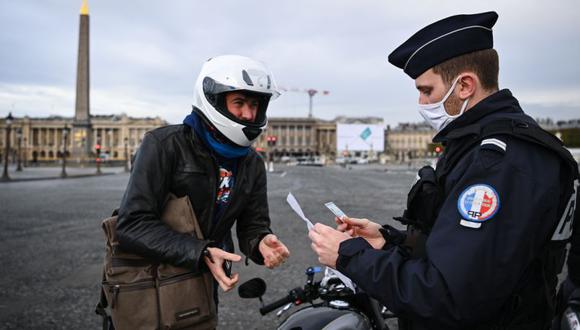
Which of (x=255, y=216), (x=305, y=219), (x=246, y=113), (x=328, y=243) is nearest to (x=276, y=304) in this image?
(x=255, y=216)

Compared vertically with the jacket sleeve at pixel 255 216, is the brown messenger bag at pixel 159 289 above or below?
below

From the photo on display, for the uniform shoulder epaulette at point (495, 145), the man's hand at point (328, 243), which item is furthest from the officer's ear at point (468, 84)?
the man's hand at point (328, 243)

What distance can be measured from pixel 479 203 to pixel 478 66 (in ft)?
1.63

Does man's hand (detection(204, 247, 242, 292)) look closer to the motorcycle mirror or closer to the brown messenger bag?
Answer: the brown messenger bag

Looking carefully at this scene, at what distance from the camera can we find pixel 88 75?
45.5 meters

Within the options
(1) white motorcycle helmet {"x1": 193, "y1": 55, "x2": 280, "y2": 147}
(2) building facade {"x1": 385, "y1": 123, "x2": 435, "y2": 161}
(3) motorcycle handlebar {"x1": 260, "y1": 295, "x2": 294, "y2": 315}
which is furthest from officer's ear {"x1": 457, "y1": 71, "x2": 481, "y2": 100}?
(2) building facade {"x1": 385, "y1": 123, "x2": 435, "y2": 161}

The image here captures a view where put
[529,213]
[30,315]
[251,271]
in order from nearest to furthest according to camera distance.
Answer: [529,213]
[30,315]
[251,271]

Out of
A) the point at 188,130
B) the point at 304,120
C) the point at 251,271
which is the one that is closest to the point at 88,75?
the point at 251,271

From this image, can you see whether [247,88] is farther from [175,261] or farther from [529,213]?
[529,213]

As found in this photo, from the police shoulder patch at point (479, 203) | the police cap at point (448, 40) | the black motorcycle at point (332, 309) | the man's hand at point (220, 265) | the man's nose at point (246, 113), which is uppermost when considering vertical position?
the police cap at point (448, 40)

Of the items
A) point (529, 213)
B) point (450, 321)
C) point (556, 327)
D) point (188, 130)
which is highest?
point (188, 130)

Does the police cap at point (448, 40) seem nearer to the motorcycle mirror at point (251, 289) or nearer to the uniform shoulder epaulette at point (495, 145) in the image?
the uniform shoulder epaulette at point (495, 145)

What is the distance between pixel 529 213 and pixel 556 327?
99 centimetres

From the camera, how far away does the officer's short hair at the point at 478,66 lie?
63.2 inches
